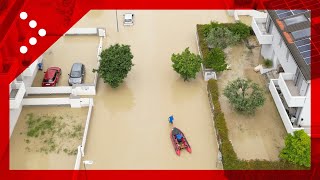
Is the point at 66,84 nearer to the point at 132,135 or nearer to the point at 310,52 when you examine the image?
the point at 132,135

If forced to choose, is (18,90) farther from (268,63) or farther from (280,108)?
(268,63)

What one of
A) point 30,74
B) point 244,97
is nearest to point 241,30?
point 244,97

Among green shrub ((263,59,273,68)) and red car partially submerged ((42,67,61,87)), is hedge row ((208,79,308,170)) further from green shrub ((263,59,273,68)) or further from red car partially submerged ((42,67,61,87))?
Answer: red car partially submerged ((42,67,61,87))

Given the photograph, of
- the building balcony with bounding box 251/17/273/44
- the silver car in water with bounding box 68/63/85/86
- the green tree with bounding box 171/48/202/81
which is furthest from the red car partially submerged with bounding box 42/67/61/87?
the building balcony with bounding box 251/17/273/44

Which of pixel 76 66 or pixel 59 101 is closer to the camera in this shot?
pixel 59 101

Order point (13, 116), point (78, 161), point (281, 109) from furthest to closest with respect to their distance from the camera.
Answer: point (13, 116) < point (281, 109) < point (78, 161)

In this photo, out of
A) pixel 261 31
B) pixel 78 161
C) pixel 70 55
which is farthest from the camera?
pixel 70 55
